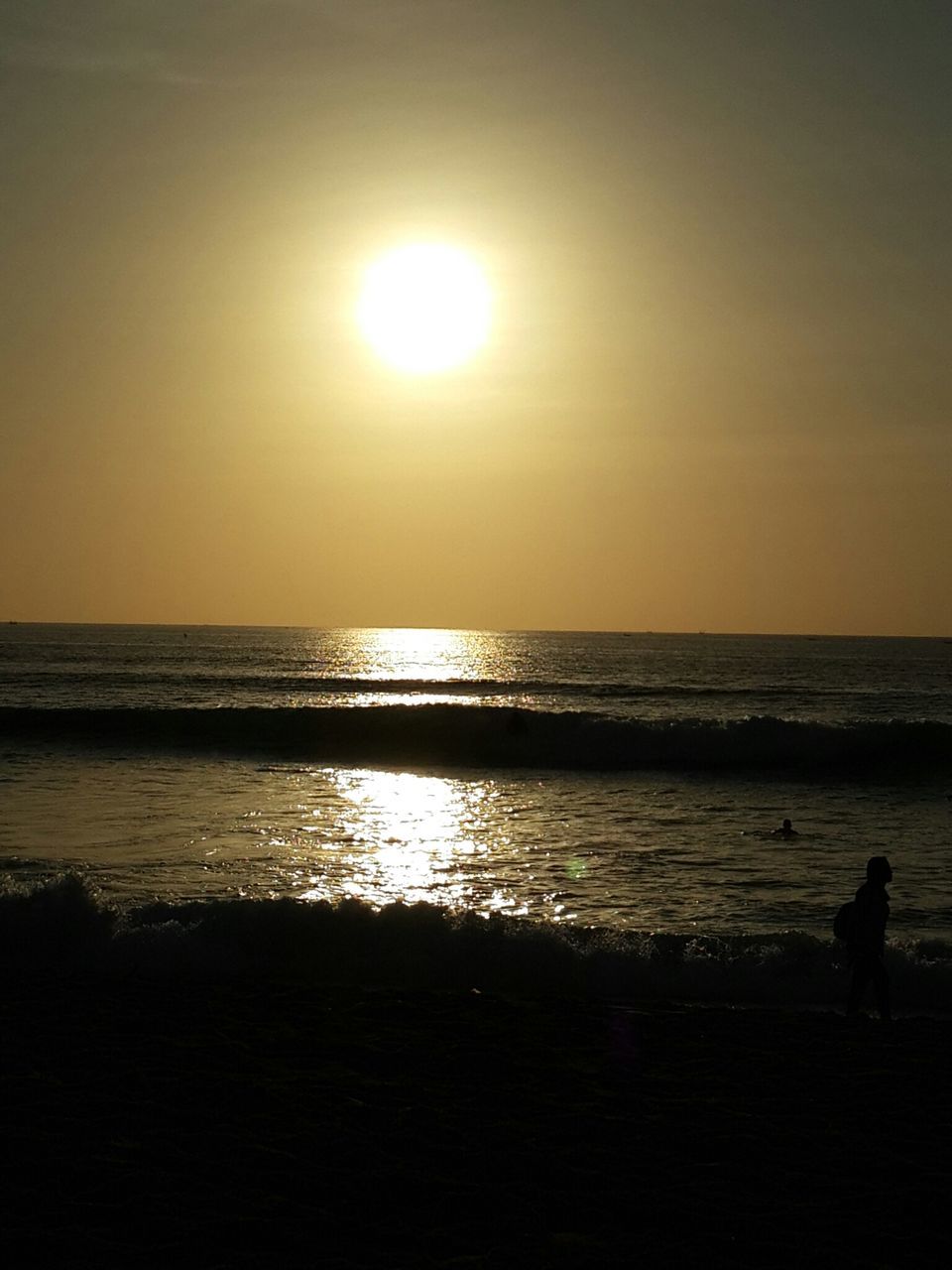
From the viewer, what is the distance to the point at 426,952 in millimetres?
12492

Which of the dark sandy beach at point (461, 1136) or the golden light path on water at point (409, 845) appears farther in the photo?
the golden light path on water at point (409, 845)

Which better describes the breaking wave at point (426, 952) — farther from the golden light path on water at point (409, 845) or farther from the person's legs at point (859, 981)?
the person's legs at point (859, 981)

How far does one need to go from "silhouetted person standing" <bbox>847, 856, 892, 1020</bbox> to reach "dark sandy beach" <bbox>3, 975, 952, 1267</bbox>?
51 centimetres

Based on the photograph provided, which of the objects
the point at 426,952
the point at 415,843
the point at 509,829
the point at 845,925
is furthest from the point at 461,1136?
the point at 509,829

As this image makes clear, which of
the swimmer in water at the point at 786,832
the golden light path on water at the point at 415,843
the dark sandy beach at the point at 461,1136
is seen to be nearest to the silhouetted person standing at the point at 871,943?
the dark sandy beach at the point at 461,1136

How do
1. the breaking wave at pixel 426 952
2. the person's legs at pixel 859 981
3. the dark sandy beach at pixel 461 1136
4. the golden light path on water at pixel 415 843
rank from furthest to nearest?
the golden light path on water at pixel 415 843, the breaking wave at pixel 426 952, the person's legs at pixel 859 981, the dark sandy beach at pixel 461 1136

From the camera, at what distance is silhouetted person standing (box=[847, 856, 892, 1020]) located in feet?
34.6

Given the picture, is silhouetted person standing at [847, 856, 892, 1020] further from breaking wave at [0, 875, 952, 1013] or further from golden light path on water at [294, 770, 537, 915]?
golden light path on water at [294, 770, 537, 915]

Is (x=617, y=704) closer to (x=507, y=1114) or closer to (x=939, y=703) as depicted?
(x=939, y=703)

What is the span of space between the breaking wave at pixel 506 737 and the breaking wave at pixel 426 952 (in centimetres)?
2231

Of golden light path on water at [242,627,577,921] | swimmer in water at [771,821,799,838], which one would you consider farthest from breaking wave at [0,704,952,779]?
swimmer in water at [771,821,799,838]

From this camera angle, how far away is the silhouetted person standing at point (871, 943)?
34.6 feet

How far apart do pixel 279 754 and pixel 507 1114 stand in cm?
3048

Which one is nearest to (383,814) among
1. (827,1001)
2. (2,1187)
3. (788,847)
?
(788,847)
